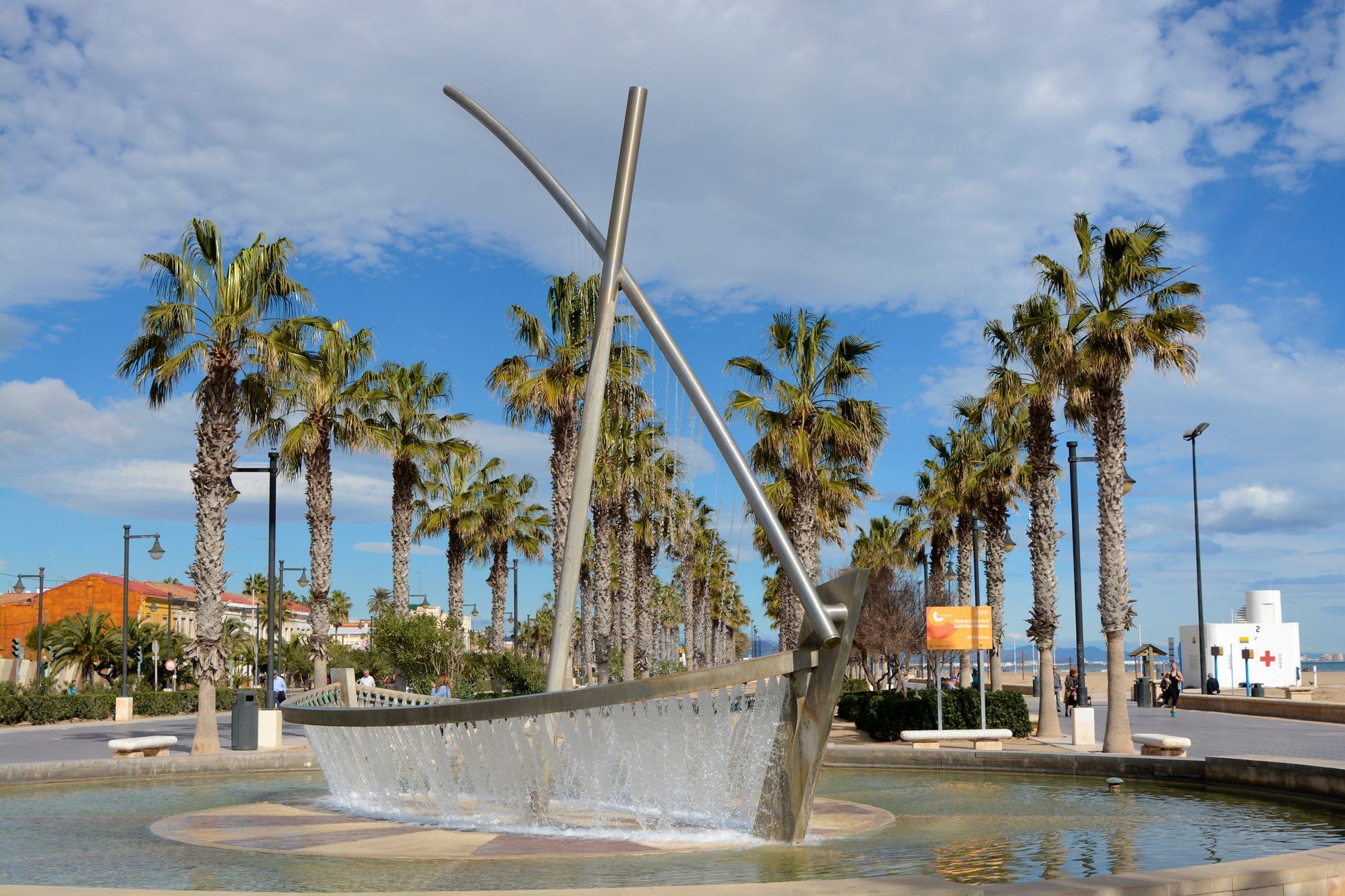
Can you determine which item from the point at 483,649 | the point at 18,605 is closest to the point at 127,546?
the point at 483,649

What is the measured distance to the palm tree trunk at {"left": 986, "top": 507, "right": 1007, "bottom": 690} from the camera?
109 feet

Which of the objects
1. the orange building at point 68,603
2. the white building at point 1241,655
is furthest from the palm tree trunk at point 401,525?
the orange building at point 68,603

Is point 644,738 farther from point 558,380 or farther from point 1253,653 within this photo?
point 1253,653

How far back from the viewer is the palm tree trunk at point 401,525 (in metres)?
34.3

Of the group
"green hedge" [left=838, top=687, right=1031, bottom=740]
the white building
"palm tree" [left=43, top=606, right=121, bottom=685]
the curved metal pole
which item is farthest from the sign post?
"palm tree" [left=43, top=606, right=121, bottom=685]

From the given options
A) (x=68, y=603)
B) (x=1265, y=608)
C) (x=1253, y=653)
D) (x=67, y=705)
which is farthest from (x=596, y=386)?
(x=68, y=603)

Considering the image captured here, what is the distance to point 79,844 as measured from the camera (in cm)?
1131

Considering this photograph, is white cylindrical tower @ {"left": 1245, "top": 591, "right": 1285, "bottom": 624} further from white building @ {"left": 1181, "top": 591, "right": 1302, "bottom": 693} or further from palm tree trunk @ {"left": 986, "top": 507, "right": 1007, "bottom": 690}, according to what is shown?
palm tree trunk @ {"left": 986, "top": 507, "right": 1007, "bottom": 690}

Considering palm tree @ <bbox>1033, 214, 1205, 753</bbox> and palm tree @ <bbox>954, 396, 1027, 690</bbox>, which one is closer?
palm tree @ <bbox>1033, 214, 1205, 753</bbox>

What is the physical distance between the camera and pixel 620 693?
1011cm

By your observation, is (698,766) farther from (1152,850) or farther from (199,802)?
(199,802)

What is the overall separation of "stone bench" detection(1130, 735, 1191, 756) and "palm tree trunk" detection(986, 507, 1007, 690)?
14010mm

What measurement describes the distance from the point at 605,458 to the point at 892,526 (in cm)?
2773

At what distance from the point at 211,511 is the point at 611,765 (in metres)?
13.7
